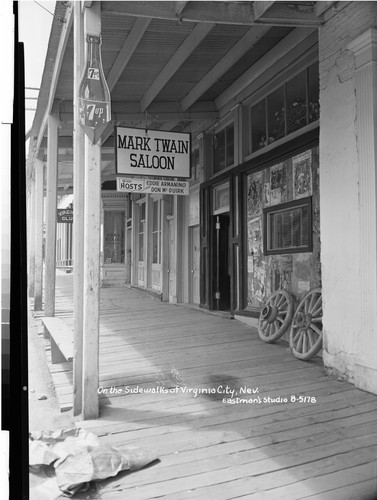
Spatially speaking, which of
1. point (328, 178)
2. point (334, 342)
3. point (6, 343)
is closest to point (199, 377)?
point (334, 342)

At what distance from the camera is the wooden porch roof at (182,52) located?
4023 millimetres

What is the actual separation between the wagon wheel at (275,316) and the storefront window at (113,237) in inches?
423

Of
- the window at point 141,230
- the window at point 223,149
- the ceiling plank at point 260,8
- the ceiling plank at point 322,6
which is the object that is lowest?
the window at point 141,230

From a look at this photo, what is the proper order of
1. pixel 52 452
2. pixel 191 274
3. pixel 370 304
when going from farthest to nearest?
pixel 191 274
pixel 370 304
pixel 52 452

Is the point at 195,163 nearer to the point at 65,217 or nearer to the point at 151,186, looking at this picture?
the point at 151,186

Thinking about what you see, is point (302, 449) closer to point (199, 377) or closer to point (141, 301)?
point (199, 377)

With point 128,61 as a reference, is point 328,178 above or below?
below

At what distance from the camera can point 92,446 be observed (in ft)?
9.09

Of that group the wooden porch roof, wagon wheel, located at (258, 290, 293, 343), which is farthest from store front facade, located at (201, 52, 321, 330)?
the wooden porch roof

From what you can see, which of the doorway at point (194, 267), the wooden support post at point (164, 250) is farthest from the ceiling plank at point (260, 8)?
the wooden support post at point (164, 250)

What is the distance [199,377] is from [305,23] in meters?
3.58

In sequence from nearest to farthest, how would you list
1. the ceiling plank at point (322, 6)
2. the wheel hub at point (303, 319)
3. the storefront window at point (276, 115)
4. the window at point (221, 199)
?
the ceiling plank at point (322, 6)
the wheel hub at point (303, 319)
the storefront window at point (276, 115)
the window at point (221, 199)

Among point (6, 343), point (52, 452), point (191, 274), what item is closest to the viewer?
point (6, 343)

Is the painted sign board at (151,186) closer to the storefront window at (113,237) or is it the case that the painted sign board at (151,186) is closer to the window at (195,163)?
the window at (195,163)
